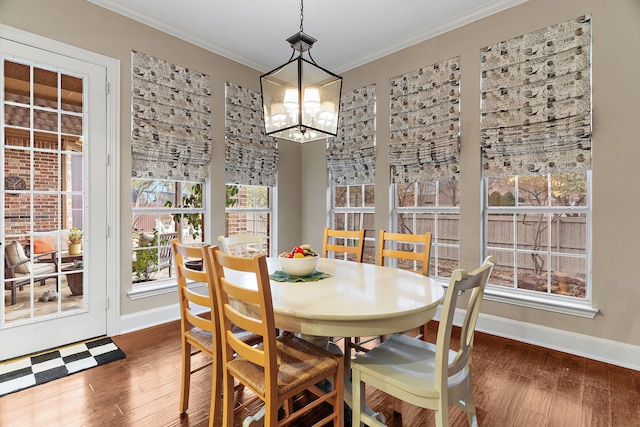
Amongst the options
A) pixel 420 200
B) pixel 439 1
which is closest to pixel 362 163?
pixel 420 200

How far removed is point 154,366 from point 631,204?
3.85 metres

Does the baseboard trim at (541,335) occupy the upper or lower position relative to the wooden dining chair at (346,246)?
lower

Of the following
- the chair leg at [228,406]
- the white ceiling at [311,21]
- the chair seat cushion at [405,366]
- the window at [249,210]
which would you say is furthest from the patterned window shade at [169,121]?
the chair seat cushion at [405,366]

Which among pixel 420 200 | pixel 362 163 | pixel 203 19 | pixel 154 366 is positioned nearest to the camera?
pixel 154 366

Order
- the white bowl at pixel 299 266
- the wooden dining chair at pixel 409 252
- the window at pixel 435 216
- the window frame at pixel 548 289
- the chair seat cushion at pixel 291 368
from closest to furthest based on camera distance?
the chair seat cushion at pixel 291 368, the white bowl at pixel 299 266, the wooden dining chair at pixel 409 252, the window frame at pixel 548 289, the window at pixel 435 216

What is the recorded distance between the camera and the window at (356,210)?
4.12 meters

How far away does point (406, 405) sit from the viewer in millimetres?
1946

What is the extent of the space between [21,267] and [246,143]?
250 cm

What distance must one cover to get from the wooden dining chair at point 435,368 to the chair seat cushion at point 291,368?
0.16 m

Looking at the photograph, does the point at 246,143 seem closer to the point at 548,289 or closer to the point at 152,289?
Answer: the point at 152,289

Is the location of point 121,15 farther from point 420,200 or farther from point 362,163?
point 420,200

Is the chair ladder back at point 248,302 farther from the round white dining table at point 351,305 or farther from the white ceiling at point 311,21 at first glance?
the white ceiling at point 311,21

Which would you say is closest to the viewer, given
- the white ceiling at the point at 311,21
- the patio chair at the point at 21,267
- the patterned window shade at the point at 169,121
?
the patio chair at the point at 21,267

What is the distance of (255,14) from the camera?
3098 millimetres
